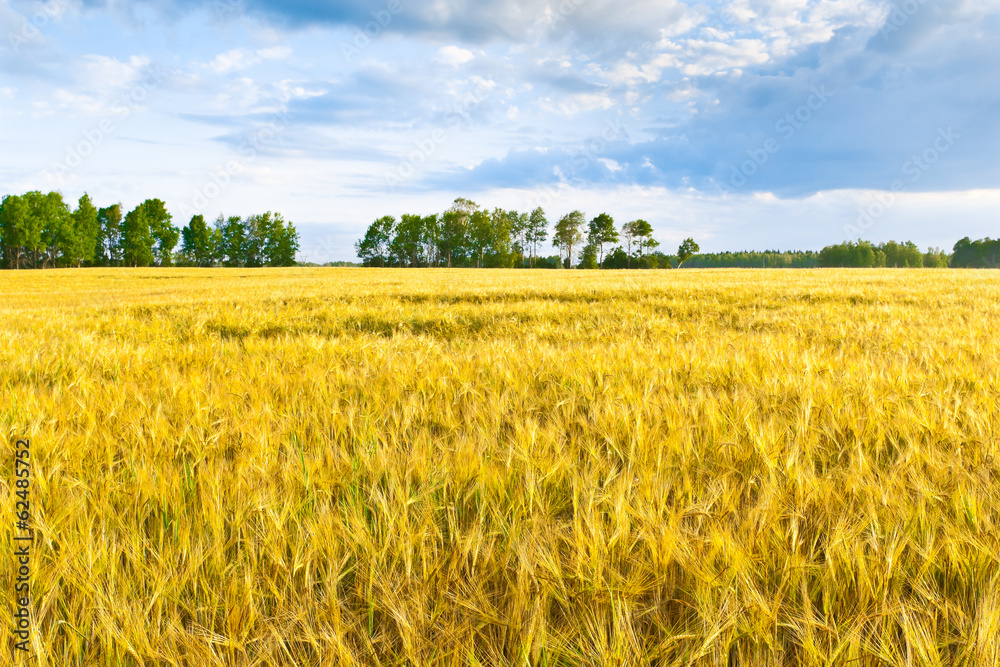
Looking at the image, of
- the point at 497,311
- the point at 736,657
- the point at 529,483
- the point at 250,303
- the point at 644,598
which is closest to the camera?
the point at 736,657

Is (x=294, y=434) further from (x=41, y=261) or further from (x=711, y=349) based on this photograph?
(x=41, y=261)

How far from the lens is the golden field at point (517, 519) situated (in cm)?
99

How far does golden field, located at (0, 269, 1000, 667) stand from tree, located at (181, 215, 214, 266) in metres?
112

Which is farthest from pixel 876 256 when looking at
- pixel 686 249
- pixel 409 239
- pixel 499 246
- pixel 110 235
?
pixel 110 235

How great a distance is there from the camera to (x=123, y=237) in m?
86.7

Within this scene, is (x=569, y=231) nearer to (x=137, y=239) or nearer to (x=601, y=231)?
(x=601, y=231)

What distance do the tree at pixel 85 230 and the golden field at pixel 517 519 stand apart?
4186 inches

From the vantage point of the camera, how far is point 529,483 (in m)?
1.49

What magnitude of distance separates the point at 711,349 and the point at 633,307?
3924 mm

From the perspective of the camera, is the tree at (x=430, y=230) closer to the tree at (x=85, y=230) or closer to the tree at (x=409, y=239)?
the tree at (x=409, y=239)

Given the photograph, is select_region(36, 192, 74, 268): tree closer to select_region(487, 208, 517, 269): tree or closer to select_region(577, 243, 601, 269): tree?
select_region(487, 208, 517, 269): tree

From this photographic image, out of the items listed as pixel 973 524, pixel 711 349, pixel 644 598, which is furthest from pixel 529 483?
pixel 711 349

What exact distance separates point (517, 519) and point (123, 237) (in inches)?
4418

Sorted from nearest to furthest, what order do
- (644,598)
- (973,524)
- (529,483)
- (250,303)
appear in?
1. (644,598)
2. (973,524)
3. (529,483)
4. (250,303)
